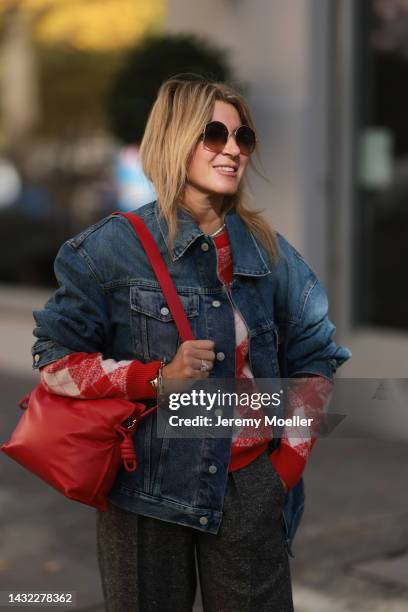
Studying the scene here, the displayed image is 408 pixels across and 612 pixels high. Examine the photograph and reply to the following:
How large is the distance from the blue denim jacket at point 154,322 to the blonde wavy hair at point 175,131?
61 millimetres

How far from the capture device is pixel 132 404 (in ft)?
8.20

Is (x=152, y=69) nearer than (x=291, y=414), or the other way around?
(x=291, y=414)

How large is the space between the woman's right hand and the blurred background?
1092 mm

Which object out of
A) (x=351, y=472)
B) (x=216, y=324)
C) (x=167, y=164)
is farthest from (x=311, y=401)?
(x=351, y=472)

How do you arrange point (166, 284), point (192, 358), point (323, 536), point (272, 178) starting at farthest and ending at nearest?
point (272, 178)
point (323, 536)
point (166, 284)
point (192, 358)

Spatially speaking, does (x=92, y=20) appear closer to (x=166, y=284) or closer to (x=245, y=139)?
(x=245, y=139)

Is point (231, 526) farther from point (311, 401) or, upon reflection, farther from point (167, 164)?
point (167, 164)

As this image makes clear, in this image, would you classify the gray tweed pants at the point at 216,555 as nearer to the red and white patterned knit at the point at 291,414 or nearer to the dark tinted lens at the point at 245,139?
the red and white patterned knit at the point at 291,414

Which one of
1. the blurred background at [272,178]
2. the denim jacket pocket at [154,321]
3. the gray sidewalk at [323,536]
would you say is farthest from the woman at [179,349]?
the gray sidewalk at [323,536]

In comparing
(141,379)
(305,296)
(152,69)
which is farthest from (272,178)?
(141,379)

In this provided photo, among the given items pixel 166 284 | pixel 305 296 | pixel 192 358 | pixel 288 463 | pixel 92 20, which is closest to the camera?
pixel 192 358

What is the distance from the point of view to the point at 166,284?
2.54m

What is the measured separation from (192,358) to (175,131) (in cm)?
58

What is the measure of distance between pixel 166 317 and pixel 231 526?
1.75ft
